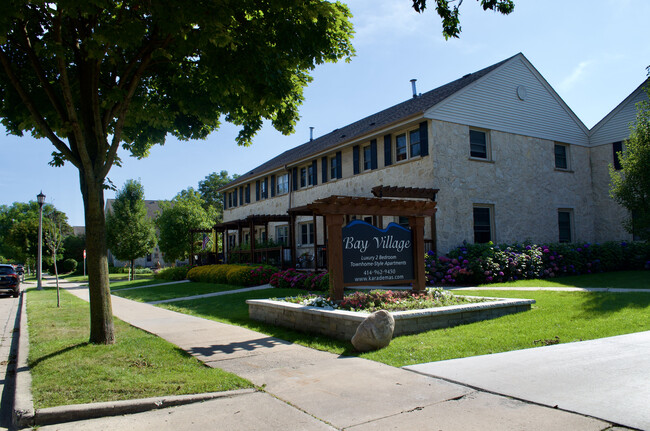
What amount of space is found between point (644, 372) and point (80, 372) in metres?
6.40

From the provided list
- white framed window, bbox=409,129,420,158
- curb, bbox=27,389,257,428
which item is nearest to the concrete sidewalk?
curb, bbox=27,389,257,428

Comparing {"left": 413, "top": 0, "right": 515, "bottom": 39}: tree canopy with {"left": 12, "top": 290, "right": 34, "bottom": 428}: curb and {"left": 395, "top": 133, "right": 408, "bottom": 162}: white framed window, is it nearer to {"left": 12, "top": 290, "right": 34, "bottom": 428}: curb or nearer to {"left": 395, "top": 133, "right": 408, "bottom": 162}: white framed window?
{"left": 12, "top": 290, "right": 34, "bottom": 428}: curb

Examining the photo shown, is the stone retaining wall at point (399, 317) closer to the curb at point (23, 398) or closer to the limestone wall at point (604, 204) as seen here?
the curb at point (23, 398)

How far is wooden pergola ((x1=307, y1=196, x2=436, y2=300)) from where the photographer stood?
8.44 meters

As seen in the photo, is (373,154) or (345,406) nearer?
(345,406)

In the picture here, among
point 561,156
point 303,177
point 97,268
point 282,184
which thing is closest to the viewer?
point 97,268

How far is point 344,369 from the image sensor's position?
18.9ft

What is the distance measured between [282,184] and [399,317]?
2153cm

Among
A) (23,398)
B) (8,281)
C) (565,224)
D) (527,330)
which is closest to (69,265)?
(8,281)

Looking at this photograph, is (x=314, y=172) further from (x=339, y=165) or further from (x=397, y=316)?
(x=397, y=316)

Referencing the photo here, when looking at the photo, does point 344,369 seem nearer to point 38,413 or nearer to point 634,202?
point 38,413

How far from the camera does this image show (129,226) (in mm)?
34375

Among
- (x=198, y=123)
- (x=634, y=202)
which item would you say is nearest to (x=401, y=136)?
(x=634, y=202)

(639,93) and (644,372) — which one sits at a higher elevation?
(639,93)
